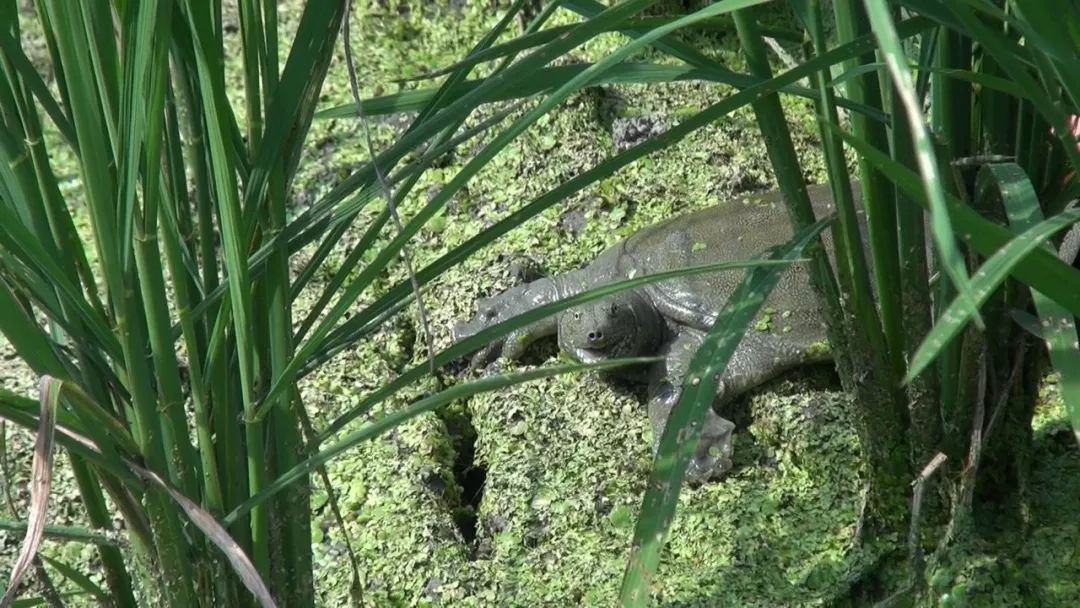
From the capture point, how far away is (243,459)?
1.37 metres

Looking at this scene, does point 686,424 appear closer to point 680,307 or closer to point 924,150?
point 924,150

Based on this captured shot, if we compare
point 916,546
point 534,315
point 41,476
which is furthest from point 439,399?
point 916,546

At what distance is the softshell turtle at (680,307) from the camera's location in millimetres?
2570

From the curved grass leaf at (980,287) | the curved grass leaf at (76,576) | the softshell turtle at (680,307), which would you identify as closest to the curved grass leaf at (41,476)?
the curved grass leaf at (76,576)

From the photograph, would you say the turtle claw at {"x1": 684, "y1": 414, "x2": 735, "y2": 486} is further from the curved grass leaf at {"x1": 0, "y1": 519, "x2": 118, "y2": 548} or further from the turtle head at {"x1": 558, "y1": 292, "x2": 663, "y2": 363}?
the curved grass leaf at {"x1": 0, "y1": 519, "x2": 118, "y2": 548}

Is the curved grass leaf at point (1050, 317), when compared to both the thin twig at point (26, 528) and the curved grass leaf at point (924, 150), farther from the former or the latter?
the thin twig at point (26, 528)

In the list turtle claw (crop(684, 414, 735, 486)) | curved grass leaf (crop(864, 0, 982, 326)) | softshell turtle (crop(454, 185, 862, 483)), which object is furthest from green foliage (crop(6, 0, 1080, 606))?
softshell turtle (crop(454, 185, 862, 483))

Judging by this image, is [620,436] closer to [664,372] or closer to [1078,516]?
[664,372]

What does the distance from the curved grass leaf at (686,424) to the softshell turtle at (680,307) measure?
3.60 feet

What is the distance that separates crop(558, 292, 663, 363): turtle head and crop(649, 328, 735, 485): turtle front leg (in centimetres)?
8

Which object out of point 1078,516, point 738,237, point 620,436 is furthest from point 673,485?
point 738,237

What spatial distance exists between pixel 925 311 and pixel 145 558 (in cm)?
108

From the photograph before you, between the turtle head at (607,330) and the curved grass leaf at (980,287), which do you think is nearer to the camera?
the curved grass leaf at (980,287)

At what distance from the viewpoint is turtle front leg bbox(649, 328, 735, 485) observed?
2.29 meters
